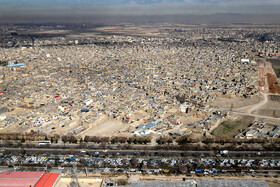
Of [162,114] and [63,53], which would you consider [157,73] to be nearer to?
[162,114]

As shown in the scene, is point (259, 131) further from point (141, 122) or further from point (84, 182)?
point (84, 182)

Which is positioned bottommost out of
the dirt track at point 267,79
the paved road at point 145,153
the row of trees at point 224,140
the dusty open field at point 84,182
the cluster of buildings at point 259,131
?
the dusty open field at point 84,182

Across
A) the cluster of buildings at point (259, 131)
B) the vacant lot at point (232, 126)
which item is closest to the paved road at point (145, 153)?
the cluster of buildings at point (259, 131)

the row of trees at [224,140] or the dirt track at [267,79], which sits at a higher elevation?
the dirt track at [267,79]

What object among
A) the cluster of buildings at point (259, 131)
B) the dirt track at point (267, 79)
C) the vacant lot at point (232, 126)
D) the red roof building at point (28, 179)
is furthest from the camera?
the dirt track at point (267, 79)

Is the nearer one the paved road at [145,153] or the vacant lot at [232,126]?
the paved road at [145,153]

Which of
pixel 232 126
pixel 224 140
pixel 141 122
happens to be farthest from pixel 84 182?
pixel 232 126

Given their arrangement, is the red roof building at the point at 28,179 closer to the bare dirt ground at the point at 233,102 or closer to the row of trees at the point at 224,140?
the row of trees at the point at 224,140

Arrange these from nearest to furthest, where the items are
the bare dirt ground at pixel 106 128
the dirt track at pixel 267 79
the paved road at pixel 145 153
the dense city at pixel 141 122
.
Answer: the dense city at pixel 141 122, the paved road at pixel 145 153, the bare dirt ground at pixel 106 128, the dirt track at pixel 267 79
